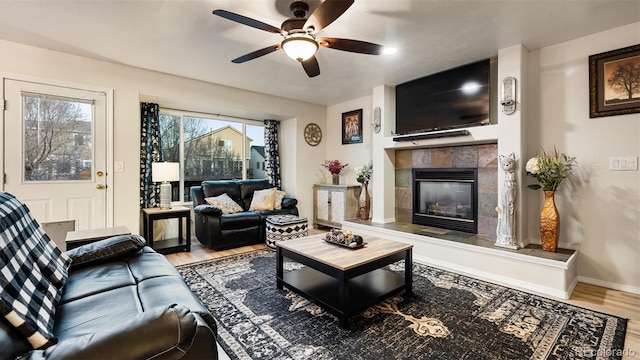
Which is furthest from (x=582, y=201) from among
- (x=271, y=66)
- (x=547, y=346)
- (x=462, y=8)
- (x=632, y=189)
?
(x=271, y=66)

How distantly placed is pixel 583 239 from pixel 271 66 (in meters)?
3.91

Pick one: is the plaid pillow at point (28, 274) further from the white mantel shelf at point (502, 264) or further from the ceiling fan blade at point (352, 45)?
the white mantel shelf at point (502, 264)

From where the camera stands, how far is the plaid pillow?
0.94 metres

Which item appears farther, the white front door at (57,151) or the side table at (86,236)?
the white front door at (57,151)

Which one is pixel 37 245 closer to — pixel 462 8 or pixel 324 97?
pixel 462 8

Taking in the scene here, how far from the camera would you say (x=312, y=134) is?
555 cm

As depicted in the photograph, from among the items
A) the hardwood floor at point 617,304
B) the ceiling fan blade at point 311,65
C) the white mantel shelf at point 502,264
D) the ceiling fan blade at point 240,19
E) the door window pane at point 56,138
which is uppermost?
the ceiling fan blade at point 240,19

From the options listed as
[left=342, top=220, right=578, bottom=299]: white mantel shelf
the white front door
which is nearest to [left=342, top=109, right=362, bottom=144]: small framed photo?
[left=342, top=220, right=578, bottom=299]: white mantel shelf

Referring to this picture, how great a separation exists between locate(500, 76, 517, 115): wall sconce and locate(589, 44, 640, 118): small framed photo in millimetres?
648

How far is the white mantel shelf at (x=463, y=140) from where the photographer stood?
3.25 metres

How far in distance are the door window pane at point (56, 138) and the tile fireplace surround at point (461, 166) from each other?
425cm

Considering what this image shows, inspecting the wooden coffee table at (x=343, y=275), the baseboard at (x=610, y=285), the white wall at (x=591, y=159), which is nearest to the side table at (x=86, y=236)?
the wooden coffee table at (x=343, y=275)

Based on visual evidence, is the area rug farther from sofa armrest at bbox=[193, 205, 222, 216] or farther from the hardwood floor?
sofa armrest at bbox=[193, 205, 222, 216]

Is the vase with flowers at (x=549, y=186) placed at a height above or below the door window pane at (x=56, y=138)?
below
